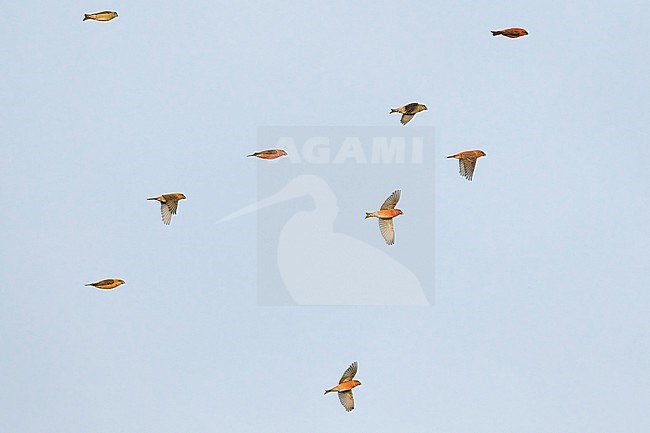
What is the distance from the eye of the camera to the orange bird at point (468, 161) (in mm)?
27203

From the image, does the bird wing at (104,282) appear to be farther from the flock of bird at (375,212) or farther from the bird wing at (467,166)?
the bird wing at (467,166)

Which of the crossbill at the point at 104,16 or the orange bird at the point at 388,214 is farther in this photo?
the orange bird at the point at 388,214

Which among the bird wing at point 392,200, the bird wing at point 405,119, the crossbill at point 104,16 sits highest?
the crossbill at point 104,16

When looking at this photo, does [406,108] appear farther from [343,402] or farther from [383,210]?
[343,402]

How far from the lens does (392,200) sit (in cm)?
2780

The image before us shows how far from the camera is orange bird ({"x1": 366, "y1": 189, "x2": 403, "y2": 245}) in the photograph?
2775 cm

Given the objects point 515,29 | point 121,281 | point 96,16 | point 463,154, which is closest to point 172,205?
point 121,281

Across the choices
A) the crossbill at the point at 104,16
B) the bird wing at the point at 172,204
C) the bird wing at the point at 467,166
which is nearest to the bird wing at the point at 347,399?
the bird wing at the point at 467,166

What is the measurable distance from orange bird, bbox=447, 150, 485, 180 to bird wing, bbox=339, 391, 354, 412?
5.77 meters

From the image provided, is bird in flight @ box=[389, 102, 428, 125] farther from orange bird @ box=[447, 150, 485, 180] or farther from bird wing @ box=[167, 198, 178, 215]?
bird wing @ box=[167, 198, 178, 215]

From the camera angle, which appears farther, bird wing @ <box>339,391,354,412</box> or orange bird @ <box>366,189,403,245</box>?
orange bird @ <box>366,189,403,245</box>

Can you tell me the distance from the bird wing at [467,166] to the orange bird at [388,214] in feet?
5.23

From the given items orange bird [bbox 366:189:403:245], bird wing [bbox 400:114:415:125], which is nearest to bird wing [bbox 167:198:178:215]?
orange bird [bbox 366:189:403:245]

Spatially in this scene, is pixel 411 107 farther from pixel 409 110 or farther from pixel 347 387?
pixel 347 387
